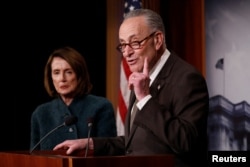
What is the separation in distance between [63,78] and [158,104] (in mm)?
1422

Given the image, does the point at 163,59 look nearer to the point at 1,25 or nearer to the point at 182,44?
the point at 182,44

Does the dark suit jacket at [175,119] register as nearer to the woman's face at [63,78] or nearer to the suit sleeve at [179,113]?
the suit sleeve at [179,113]

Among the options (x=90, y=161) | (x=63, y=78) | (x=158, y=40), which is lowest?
(x=90, y=161)

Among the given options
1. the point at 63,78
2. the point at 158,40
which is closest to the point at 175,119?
the point at 158,40

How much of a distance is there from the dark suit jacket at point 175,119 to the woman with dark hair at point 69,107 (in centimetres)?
98

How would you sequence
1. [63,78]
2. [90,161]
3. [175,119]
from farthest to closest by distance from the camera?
[63,78]
[175,119]
[90,161]

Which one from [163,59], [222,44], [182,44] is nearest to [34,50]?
[182,44]

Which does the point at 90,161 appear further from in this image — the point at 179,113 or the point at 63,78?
the point at 63,78

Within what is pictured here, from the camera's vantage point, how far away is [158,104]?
2354 millimetres

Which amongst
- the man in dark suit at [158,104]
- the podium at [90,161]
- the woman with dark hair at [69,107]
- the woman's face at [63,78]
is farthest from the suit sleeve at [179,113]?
the woman's face at [63,78]

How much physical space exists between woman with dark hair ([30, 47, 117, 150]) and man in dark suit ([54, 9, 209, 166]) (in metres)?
0.82

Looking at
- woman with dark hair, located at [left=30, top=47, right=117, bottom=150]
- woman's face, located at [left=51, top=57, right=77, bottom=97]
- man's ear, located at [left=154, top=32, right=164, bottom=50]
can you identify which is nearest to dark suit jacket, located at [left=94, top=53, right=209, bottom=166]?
man's ear, located at [left=154, top=32, right=164, bottom=50]

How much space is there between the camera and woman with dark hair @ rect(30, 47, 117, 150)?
3582 mm

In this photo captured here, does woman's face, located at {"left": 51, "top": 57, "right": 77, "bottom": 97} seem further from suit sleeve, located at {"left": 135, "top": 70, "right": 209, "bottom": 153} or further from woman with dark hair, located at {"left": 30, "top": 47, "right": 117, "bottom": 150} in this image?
suit sleeve, located at {"left": 135, "top": 70, "right": 209, "bottom": 153}
